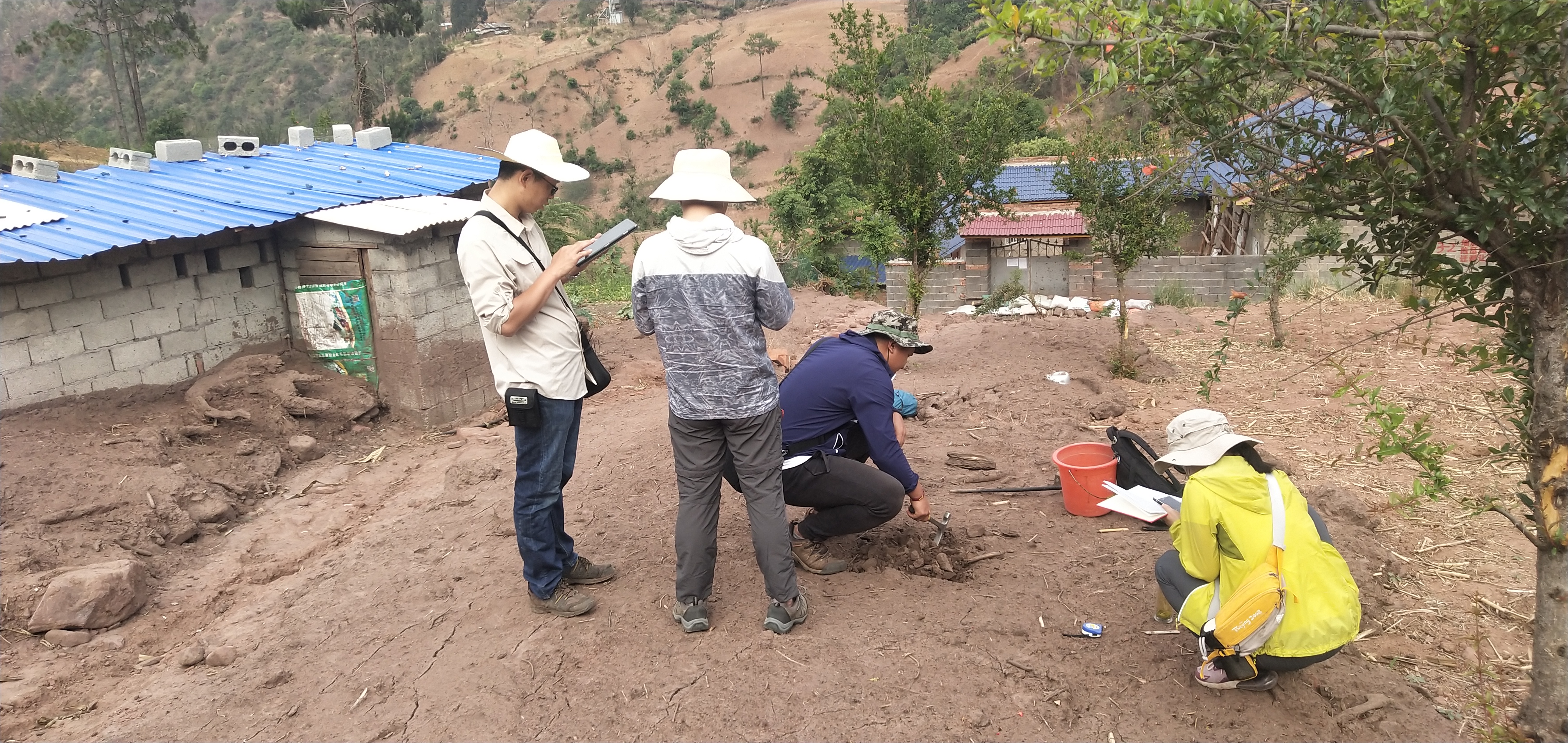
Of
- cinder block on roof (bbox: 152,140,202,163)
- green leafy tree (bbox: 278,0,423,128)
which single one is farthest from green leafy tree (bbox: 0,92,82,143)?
cinder block on roof (bbox: 152,140,202,163)

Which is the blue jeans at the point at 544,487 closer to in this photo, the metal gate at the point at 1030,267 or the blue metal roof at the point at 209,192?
the blue metal roof at the point at 209,192

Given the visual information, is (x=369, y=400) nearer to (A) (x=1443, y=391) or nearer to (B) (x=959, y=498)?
(B) (x=959, y=498)

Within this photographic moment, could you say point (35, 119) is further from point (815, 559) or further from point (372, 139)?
point (815, 559)

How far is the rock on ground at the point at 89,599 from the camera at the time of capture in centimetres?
446

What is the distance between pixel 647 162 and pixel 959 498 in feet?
150

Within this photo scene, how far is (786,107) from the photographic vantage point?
163ft

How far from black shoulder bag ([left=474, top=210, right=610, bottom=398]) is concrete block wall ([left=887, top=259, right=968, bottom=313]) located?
15.5 meters

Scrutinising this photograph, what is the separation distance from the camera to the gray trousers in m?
3.49

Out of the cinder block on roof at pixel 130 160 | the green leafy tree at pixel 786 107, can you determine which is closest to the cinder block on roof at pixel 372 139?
the cinder block on roof at pixel 130 160

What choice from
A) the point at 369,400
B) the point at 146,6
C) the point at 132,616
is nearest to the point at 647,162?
the point at 146,6

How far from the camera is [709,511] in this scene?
11.7ft

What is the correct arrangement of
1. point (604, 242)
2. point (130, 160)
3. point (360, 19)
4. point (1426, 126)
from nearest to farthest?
1. point (1426, 126)
2. point (604, 242)
3. point (130, 160)
4. point (360, 19)

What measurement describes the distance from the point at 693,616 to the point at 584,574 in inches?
28.1

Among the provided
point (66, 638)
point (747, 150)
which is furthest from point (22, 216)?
point (747, 150)
